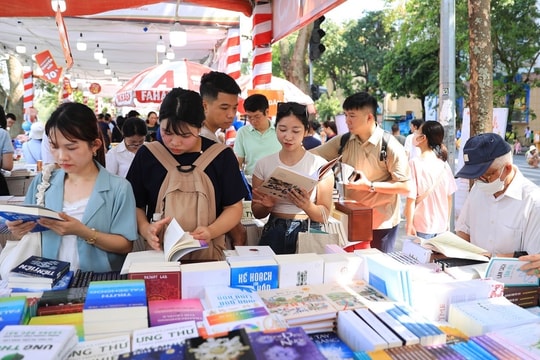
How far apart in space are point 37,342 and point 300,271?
898 millimetres

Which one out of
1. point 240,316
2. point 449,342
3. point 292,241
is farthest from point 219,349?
point 292,241

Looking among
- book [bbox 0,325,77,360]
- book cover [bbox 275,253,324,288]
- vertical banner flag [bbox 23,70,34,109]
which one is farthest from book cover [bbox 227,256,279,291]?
vertical banner flag [bbox 23,70,34,109]

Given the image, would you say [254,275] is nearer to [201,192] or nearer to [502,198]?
[201,192]

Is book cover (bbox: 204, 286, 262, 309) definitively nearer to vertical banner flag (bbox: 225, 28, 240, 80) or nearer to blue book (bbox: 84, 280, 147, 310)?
blue book (bbox: 84, 280, 147, 310)

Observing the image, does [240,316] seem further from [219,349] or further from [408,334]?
[408,334]

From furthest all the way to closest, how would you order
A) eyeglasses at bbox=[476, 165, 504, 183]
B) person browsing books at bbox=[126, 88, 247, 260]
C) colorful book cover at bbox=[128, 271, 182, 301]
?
eyeglasses at bbox=[476, 165, 504, 183] < person browsing books at bbox=[126, 88, 247, 260] < colorful book cover at bbox=[128, 271, 182, 301]

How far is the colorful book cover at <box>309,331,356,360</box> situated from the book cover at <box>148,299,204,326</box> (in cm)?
37

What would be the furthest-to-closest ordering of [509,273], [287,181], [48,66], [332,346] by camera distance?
→ [48,66] < [287,181] < [509,273] < [332,346]

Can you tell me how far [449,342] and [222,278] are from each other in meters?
0.76

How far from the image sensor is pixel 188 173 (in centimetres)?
215

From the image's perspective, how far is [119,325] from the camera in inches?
52.8

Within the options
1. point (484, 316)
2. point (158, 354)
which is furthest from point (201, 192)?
point (484, 316)

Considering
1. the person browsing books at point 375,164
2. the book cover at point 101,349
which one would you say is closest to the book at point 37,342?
the book cover at point 101,349

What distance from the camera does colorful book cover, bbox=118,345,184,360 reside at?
3.74 ft
